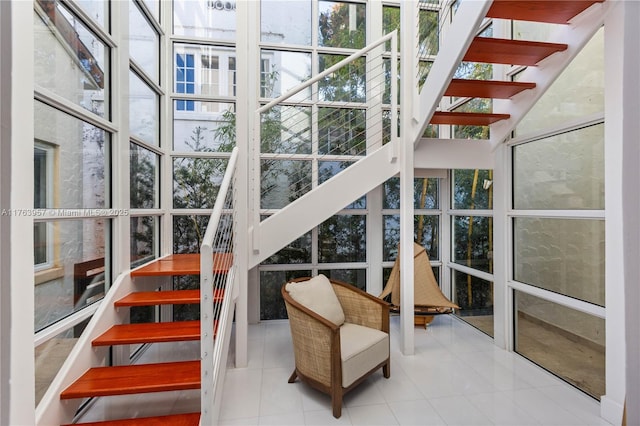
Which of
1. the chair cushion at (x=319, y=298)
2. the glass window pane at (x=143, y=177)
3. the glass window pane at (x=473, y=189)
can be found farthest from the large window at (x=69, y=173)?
the glass window pane at (x=473, y=189)

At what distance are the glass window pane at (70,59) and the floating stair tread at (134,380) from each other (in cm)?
150

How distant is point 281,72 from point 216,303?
2.53m

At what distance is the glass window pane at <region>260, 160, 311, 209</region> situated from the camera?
132 inches

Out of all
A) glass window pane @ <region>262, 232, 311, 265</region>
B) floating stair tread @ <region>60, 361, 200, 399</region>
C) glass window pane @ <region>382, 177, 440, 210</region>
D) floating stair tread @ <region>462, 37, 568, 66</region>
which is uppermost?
floating stair tread @ <region>462, 37, 568, 66</region>

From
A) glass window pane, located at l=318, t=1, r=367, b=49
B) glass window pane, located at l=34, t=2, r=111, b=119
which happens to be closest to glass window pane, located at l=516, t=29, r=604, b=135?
glass window pane, located at l=318, t=1, r=367, b=49

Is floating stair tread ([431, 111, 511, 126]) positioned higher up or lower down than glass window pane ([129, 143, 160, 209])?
higher up

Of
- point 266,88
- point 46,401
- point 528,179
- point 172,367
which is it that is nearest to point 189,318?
point 172,367

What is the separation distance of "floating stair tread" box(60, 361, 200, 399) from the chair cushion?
2.76 feet

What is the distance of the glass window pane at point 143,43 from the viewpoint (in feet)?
8.22
